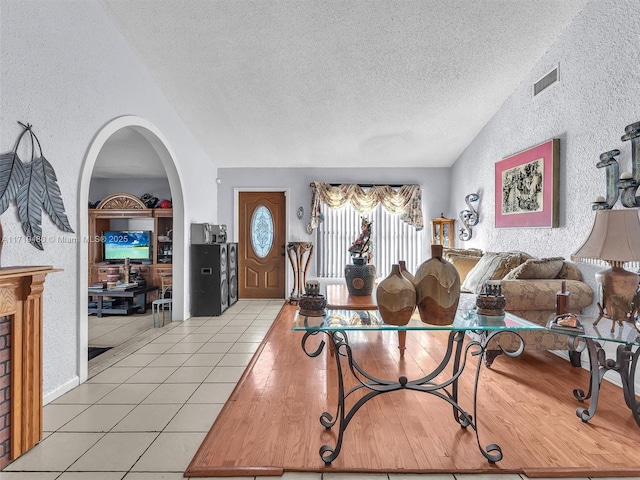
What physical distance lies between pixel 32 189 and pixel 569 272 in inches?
171

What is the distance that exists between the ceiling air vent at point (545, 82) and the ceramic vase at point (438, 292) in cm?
307

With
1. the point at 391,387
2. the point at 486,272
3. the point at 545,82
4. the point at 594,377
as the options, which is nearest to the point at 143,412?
the point at 391,387

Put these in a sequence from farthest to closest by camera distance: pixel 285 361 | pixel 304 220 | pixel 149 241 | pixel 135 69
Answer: pixel 304 220, pixel 149 241, pixel 135 69, pixel 285 361

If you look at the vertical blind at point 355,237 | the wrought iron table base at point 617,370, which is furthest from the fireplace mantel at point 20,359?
the vertical blind at point 355,237

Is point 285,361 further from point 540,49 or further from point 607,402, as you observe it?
point 540,49

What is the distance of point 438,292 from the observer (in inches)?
71.4

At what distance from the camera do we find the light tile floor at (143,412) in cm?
177

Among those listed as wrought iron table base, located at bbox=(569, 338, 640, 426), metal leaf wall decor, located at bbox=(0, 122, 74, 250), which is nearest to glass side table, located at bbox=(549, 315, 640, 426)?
wrought iron table base, located at bbox=(569, 338, 640, 426)

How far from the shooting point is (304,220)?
21.9 feet

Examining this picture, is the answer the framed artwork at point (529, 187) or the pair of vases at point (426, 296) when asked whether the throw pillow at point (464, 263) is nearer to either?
the framed artwork at point (529, 187)

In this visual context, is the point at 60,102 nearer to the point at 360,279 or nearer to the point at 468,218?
the point at 360,279

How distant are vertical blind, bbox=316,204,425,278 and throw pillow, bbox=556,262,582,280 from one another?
3235 mm

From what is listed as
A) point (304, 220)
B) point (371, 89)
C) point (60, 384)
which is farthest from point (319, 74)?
point (60, 384)

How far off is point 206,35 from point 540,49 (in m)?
3.37
